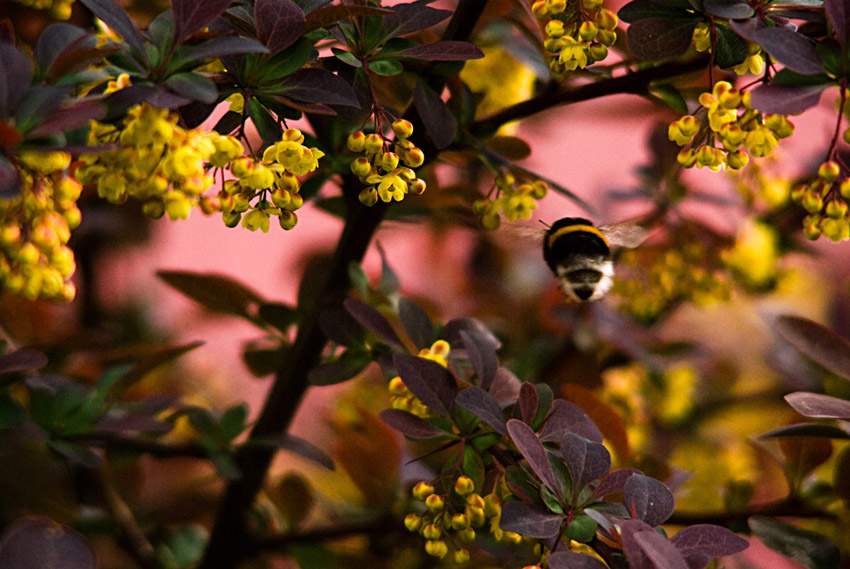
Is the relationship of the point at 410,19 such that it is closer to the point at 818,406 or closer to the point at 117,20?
the point at 117,20

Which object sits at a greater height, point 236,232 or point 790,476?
point 790,476

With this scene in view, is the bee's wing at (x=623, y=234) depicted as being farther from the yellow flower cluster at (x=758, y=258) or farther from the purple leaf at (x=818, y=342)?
the yellow flower cluster at (x=758, y=258)

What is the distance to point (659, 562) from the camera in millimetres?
463

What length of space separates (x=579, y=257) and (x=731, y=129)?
0.26 meters

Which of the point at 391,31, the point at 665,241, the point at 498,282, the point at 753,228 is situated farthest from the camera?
the point at 498,282

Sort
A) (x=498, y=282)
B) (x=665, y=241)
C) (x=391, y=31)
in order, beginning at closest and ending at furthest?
(x=391, y=31) < (x=665, y=241) < (x=498, y=282)

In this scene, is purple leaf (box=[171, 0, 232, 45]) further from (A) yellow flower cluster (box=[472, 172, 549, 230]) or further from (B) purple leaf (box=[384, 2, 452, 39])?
(A) yellow flower cluster (box=[472, 172, 549, 230])

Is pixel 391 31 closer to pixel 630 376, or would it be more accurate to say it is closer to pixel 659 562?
pixel 659 562

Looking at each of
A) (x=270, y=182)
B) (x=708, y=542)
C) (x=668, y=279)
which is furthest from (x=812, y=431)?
(x=270, y=182)

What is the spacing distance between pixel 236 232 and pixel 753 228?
1755mm

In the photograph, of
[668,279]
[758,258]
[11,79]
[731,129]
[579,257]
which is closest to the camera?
[11,79]

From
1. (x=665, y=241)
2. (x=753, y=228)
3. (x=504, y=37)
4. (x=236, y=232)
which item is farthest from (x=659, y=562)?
(x=236, y=232)

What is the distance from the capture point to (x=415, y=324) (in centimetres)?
71

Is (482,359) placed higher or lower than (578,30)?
lower
